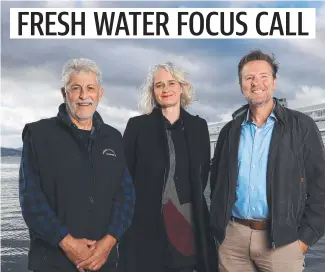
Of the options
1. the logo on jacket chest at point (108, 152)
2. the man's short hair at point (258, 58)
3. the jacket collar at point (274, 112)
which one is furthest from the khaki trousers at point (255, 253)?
the man's short hair at point (258, 58)

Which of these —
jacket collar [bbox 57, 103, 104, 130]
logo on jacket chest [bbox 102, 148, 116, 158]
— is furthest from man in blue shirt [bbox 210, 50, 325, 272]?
jacket collar [bbox 57, 103, 104, 130]

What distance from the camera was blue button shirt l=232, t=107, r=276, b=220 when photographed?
2844 mm

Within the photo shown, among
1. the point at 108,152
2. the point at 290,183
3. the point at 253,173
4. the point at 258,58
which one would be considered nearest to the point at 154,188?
the point at 108,152

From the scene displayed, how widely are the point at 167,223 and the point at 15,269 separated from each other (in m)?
4.44

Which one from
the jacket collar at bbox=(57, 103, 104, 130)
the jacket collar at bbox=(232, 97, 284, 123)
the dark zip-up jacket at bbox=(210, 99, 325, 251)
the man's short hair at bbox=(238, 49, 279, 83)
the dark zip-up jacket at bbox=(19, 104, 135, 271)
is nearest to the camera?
the dark zip-up jacket at bbox=(19, 104, 135, 271)

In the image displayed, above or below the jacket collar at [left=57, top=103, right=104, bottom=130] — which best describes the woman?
below

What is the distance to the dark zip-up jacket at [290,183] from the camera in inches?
110

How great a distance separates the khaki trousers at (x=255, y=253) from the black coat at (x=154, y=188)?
0.73 ft

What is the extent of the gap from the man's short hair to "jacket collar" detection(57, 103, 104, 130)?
1067 mm

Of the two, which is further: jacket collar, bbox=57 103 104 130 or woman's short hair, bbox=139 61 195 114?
woman's short hair, bbox=139 61 195 114

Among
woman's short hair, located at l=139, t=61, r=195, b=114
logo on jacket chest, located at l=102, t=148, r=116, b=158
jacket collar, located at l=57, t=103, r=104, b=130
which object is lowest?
logo on jacket chest, located at l=102, t=148, r=116, b=158

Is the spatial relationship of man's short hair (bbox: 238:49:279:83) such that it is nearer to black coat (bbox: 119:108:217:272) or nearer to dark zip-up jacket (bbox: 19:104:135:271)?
black coat (bbox: 119:108:217:272)

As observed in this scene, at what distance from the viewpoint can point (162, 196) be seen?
3104 millimetres

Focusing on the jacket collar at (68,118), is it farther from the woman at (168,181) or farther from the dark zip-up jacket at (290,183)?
the dark zip-up jacket at (290,183)
